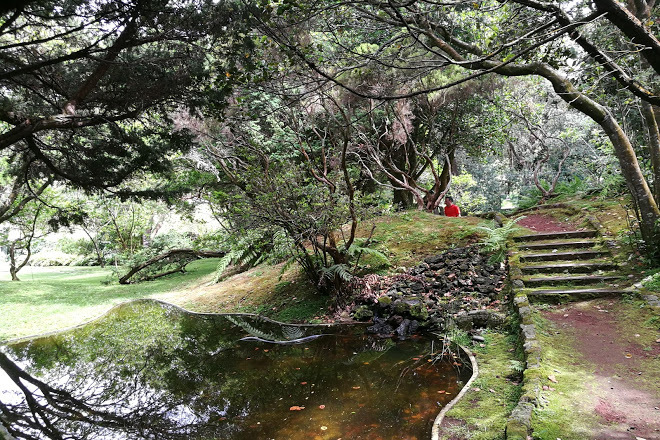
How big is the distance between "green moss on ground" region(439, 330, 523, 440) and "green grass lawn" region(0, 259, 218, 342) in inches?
329

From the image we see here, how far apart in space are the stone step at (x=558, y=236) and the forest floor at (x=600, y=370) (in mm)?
2664

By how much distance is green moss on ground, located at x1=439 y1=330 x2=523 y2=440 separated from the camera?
319cm

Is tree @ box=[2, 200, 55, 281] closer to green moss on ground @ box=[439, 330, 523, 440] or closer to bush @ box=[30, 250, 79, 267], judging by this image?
bush @ box=[30, 250, 79, 267]

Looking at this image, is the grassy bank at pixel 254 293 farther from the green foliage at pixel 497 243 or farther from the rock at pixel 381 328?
the rock at pixel 381 328

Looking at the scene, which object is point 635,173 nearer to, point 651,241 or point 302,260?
point 651,241

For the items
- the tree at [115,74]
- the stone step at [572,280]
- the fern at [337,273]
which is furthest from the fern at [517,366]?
the tree at [115,74]

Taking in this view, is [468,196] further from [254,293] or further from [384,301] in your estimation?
[384,301]

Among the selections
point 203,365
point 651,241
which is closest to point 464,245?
point 651,241

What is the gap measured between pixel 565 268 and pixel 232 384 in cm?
592

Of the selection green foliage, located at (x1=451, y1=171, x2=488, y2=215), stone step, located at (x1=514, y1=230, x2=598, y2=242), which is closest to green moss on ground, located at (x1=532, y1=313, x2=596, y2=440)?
stone step, located at (x1=514, y1=230, x2=598, y2=242)

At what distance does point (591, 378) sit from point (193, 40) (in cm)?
680

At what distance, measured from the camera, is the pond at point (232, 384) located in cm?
374

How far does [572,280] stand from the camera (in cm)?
612

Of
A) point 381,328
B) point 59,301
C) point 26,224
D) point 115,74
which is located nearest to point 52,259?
point 26,224
